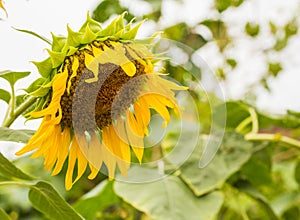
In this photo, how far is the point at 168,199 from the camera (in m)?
0.73

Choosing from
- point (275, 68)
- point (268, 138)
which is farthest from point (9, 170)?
point (275, 68)

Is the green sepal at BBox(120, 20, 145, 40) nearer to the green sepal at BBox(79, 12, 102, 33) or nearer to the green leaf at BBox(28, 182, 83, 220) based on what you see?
the green sepal at BBox(79, 12, 102, 33)

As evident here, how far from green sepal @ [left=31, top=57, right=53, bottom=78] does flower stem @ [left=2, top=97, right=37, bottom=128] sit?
0.8 inches

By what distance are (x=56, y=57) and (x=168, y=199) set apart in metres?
0.32

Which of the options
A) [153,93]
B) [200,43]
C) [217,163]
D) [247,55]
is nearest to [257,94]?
[247,55]

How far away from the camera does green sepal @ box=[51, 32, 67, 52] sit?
48 cm

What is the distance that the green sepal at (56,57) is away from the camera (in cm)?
47

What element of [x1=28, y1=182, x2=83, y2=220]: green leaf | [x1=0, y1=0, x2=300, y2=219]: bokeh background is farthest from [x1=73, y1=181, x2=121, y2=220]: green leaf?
[x1=28, y1=182, x2=83, y2=220]: green leaf

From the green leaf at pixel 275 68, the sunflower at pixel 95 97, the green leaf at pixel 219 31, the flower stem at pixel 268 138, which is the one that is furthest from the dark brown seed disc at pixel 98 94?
the green leaf at pixel 275 68

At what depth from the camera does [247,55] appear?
1409 millimetres

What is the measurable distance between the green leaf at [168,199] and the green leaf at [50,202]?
6.9 inches

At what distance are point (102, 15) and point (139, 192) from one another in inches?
9.0

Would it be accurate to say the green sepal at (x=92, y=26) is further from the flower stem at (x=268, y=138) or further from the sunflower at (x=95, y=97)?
the flower stem at (x=268, y=138)

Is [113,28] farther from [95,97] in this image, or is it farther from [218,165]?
[218,165]
